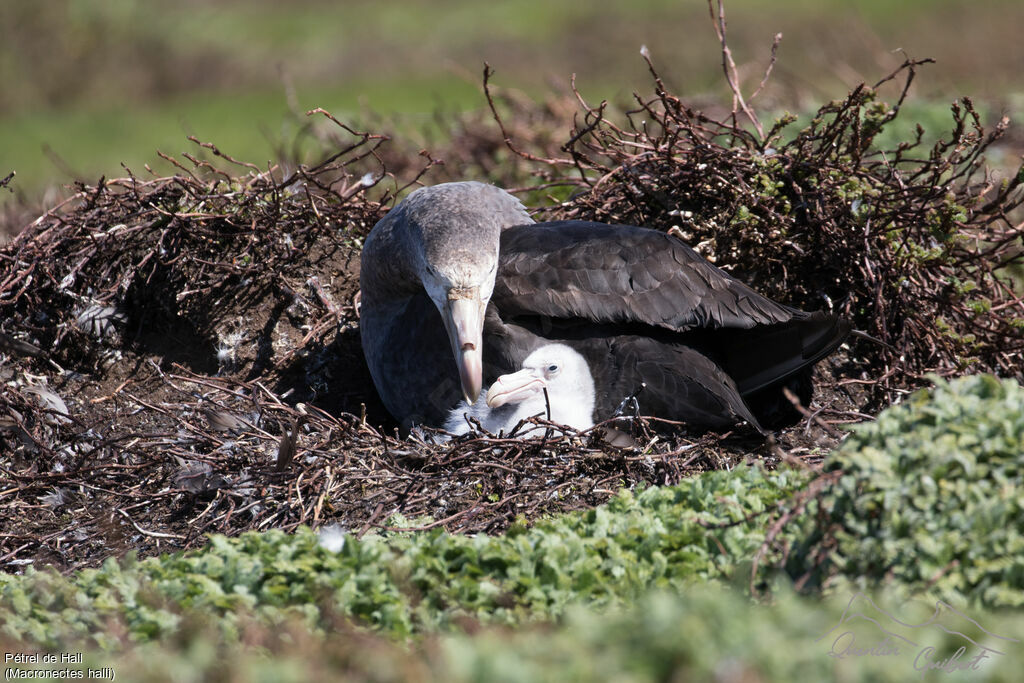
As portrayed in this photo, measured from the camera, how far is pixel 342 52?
25.9 metres

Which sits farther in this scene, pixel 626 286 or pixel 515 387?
pixel 626 286

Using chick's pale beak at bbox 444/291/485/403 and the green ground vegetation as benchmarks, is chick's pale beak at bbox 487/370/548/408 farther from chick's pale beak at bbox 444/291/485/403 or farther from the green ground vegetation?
the green ground vegetation

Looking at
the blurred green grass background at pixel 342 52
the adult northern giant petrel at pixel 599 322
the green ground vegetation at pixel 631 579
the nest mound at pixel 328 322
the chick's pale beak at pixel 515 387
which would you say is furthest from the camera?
the blurred green grass background at pixel 342 52

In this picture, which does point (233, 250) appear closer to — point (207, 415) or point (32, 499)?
point (207, 415)

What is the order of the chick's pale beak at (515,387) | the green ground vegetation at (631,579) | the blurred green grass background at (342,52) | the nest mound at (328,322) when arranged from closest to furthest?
the green ground vegetation at (631,579) → the nest mound at (328,322) → the chick's pale beak at (515,387) → the blurred green grass background at (342,52)

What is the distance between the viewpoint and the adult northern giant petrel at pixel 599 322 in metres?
4.11

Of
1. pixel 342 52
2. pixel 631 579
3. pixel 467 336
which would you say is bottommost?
pixel 631 579

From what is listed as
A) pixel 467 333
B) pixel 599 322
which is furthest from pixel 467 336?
pixel 599 322

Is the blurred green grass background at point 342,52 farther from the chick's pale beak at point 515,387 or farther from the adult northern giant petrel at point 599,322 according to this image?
the chick's pale beak at point 515,387

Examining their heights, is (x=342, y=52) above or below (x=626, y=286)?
above

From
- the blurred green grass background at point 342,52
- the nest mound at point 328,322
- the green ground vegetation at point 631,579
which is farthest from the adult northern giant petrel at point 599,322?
the blurred green grass background at point 342,52

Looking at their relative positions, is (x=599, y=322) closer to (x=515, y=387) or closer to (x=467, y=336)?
(x=515, y=387)

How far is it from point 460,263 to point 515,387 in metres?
0.55

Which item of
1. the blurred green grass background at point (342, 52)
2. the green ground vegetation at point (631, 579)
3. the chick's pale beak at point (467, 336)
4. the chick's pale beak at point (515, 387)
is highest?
the blurred green grass background at point (342, 52)
